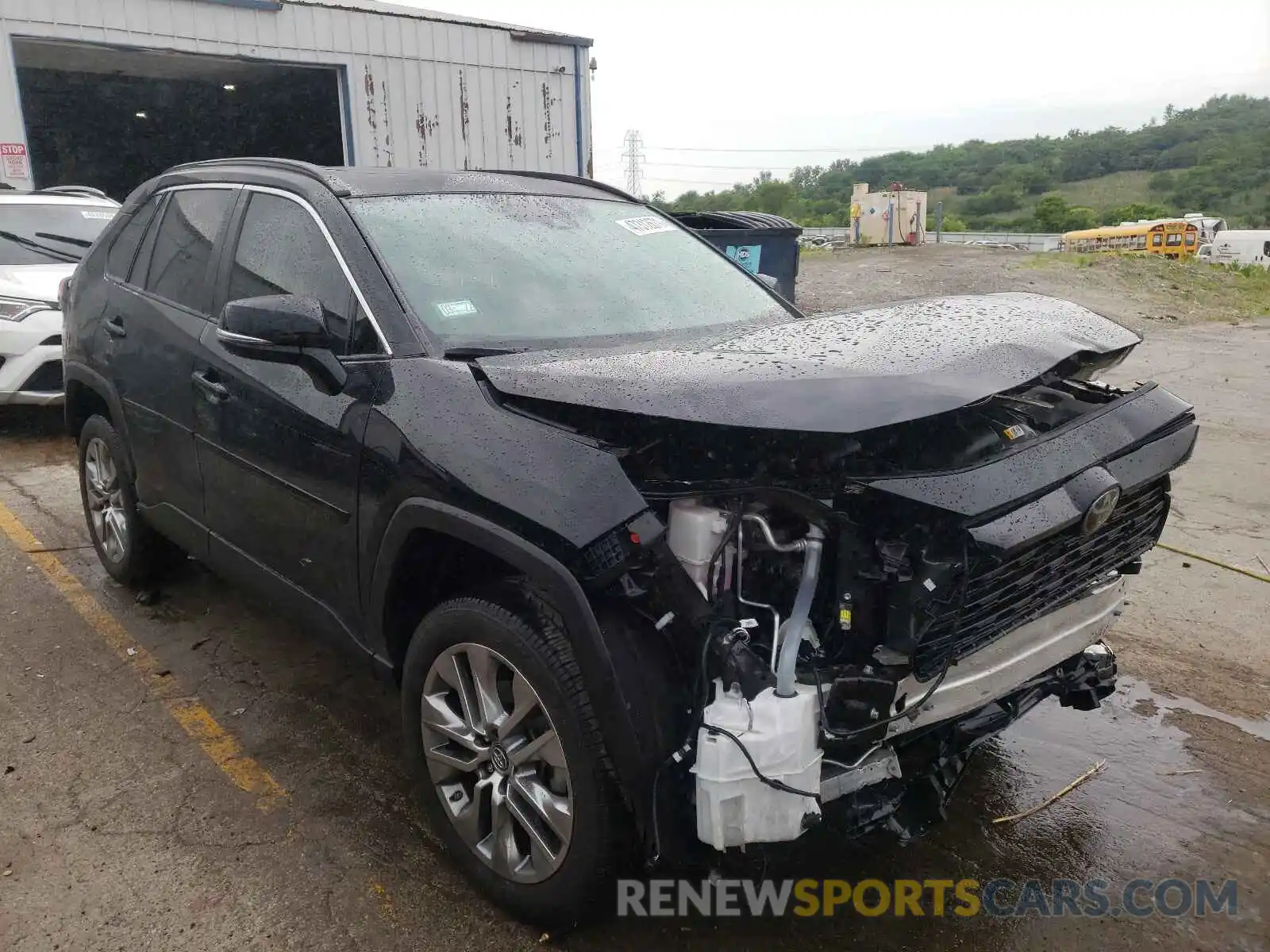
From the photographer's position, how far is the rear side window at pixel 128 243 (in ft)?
13.2

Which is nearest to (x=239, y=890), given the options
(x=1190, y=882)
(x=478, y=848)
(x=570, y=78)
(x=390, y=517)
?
(x=478, y=848)

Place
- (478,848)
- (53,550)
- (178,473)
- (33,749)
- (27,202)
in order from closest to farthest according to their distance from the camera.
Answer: (478,848), (33,749), (178,473), (53,550), (27,202)

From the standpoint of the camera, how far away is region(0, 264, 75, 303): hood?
7367 mm

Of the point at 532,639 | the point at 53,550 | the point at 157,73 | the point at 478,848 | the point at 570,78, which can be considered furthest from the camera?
the point at 157,73

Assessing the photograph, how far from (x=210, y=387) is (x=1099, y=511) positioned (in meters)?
2.71

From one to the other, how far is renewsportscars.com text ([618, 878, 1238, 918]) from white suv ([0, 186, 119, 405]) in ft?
20.9

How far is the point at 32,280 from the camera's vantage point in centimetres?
757

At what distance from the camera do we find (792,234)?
8977mm

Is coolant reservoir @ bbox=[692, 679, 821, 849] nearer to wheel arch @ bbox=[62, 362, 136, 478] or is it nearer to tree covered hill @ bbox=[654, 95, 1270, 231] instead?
wheel arch @ bbox=[62, 362, 136, 478]

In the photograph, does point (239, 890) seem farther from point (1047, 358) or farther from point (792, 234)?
point (792, 234)

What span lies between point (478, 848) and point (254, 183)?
2.38 m

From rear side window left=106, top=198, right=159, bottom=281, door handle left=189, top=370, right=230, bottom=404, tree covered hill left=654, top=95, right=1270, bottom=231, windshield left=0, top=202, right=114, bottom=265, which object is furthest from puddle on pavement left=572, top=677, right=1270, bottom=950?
tree covered hill left=654, top=95, right=1270, bottom=231

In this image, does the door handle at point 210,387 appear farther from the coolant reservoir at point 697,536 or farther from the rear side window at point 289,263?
the coolant reservoir at point 697,536

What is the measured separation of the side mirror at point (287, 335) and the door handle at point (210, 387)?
470 millimetres
